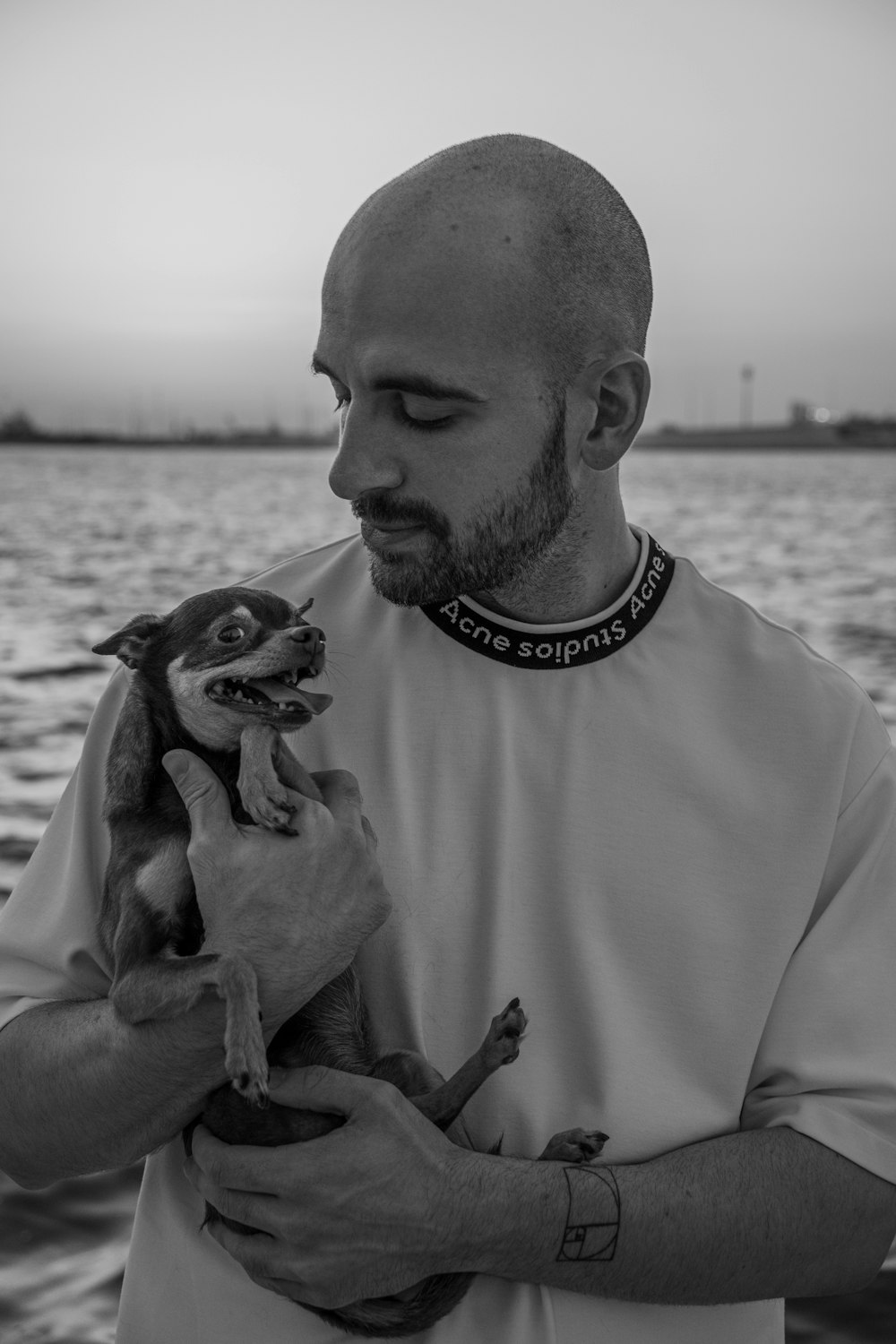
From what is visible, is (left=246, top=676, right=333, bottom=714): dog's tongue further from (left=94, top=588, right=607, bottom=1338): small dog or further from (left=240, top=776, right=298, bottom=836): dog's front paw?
(left=240, top=776, right=298, bottom=836): dog's front paw

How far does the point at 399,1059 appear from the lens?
2910 mm

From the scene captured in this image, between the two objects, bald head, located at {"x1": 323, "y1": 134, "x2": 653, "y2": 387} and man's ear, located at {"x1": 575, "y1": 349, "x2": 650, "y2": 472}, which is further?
man's ear, located at {"x1": 575, "y1": 349, "x2": 650, "y2": 472}

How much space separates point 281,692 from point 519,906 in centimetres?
73

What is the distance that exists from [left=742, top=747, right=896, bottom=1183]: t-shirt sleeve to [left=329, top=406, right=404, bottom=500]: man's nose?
130 centimetres

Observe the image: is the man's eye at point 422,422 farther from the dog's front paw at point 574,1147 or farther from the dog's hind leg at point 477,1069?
the dog's front paw at point 574,1147

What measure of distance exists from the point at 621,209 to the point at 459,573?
105 cm

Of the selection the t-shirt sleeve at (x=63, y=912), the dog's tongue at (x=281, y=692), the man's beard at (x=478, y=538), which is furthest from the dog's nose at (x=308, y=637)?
the t-shirt sleeve at (x=63, y=912)

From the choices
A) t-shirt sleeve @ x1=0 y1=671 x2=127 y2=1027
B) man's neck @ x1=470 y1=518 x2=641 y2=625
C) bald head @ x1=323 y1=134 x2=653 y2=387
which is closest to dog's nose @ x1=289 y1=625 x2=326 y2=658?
man's neck @ x1=470 y1=518 x2=641 y2=625

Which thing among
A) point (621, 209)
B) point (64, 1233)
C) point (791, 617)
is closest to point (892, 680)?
point (791, 617)

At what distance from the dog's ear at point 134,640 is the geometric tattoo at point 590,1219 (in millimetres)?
1557

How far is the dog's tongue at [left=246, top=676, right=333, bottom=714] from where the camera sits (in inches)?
116

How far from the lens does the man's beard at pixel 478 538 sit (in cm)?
299

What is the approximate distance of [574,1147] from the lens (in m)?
2.79

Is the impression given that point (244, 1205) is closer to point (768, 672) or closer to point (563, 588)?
point (563, 588)
